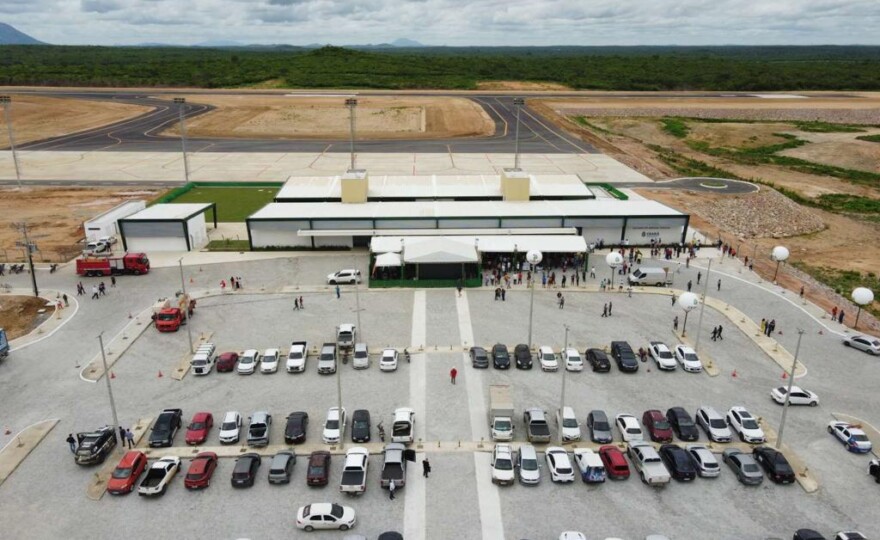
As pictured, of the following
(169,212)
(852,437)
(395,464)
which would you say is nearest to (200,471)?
(395,464)

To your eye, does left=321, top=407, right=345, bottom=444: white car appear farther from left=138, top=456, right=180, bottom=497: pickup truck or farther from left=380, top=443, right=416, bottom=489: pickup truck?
left=138, top=456, right=180, bottom=497: pickup truck

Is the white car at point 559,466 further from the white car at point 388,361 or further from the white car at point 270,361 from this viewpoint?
the white car at point 270,361

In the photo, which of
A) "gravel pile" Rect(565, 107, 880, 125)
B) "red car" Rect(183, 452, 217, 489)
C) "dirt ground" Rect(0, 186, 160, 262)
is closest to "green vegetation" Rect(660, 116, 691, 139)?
"gravel pile" Rect(565, 107, 880, 125)

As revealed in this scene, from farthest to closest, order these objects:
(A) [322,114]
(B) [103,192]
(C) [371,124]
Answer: (A) [322,114], (C) [371,124], (B) [103,192]

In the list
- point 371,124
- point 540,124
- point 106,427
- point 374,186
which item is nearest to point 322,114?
point 371,124

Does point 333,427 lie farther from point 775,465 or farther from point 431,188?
point 431,188

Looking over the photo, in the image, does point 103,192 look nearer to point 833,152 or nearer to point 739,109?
point 833,152

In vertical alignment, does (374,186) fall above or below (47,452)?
above

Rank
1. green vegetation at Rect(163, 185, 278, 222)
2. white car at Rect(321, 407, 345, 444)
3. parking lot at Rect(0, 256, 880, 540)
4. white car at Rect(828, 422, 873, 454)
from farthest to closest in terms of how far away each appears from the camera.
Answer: green vegetation at Rect(163, 185, 278, 222) → white car at Rect(321, 407, 345, 444) → white car at Rect(828, 422, 873, 454) → parking lot at Rect(0, 256, 880, 540)
